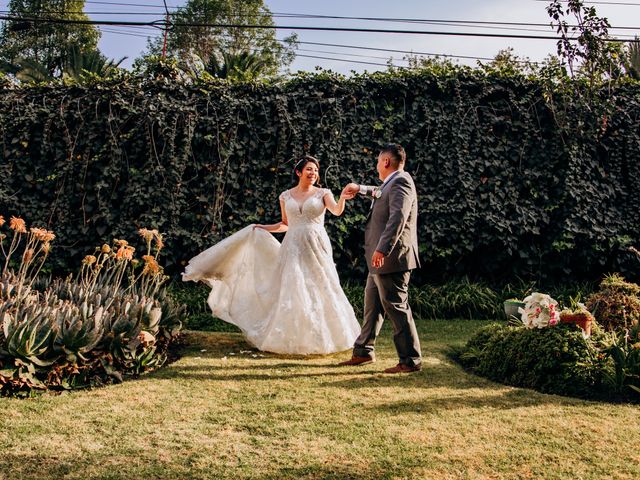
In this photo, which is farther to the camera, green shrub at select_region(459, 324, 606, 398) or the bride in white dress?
the bride in white dress

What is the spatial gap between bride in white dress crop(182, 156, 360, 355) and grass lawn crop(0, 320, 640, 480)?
0.59 m

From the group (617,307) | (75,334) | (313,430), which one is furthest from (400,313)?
(75,334)

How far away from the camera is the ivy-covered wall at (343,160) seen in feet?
27.2

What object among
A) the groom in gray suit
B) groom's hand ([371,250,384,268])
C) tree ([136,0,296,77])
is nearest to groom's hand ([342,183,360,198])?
the groom in gray suit

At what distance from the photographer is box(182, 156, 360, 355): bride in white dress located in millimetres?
5719

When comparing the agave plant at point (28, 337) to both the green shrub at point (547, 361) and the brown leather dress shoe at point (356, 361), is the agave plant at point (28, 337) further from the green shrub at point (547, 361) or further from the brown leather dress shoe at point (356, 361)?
the green shrub at point (547, 361)

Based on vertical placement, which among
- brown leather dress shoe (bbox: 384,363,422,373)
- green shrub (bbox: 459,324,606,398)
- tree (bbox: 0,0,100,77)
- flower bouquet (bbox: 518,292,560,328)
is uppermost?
tree (bbox: 0,0,100,77)

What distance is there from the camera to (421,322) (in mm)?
7816

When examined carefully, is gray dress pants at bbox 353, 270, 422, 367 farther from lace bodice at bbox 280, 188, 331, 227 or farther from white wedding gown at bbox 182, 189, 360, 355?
lace bodice at bbox 280, 188, 331, 227

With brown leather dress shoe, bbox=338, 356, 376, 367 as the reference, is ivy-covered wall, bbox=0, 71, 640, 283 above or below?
above

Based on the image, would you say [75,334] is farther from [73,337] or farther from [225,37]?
[225,37]

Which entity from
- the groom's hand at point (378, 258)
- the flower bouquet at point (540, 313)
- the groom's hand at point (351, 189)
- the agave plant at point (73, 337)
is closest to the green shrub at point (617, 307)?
the flower bouquet at point (540, 313)

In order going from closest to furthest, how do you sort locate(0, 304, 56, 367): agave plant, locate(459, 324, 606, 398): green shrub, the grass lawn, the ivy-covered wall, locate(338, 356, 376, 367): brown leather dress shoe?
the grass lawn
locate(0, 304, 56, 367): agave plant
locate(459, 324, 606, 398): green shrub
locate(338, 356, 376, 367): brown leather dress shoe
the ivy-covered wall

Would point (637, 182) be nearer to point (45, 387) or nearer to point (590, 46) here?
point (590, 46)
